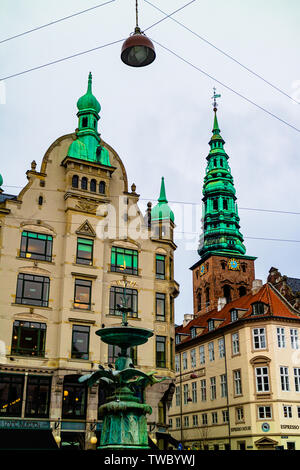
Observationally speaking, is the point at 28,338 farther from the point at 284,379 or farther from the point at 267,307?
the point at 267,307

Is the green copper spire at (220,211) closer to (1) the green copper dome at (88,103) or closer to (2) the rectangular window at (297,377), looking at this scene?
(2) the rectangular window at (297,377)

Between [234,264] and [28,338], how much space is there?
51.8m

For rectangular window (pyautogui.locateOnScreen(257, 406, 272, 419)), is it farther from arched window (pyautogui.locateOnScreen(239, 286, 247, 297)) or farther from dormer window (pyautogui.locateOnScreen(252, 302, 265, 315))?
arched window (pyautogui.locateOnScreen(239, 286, 247, 297))

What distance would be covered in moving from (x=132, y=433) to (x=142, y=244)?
20511 millimetres

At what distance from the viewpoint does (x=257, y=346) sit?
4744cm

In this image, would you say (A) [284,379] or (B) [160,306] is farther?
(A) [284,379]

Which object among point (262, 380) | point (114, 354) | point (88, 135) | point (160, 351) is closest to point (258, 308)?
point (262, 380)

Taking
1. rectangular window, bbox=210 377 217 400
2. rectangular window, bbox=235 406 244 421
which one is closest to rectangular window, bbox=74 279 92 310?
rectangular window, bbox=235 406 244 421

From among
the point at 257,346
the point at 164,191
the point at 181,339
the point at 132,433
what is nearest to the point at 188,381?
the point at 181,339

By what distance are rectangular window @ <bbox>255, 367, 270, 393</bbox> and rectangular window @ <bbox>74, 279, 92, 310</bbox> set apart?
61.7 ft

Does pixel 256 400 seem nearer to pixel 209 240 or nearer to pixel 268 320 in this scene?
pixel 268 320

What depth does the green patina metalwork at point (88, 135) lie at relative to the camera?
38469mm

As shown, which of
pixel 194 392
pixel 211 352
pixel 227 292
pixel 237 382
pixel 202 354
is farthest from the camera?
pixel 227 292

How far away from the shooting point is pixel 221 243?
80.1 m
